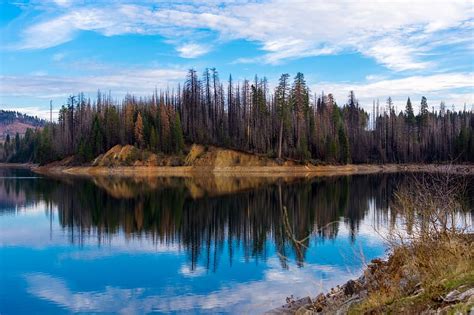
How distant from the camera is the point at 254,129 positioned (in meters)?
112

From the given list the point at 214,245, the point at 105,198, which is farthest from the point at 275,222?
the point at 105,198

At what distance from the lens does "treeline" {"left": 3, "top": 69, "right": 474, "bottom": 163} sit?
110312 mm

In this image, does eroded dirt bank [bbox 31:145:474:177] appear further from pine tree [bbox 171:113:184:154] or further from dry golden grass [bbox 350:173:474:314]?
dry golden grass [bbox 350:173:474:314]

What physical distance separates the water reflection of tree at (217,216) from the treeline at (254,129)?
51.8 metres

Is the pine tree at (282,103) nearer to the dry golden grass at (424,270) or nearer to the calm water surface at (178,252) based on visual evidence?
the calm water surface at (178,252)

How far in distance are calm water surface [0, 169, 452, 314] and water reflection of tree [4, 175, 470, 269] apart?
102 mm

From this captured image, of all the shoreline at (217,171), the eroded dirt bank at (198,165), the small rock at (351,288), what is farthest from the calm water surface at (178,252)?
the eroded dirt bank at (198,165)

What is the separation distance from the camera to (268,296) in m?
17.6

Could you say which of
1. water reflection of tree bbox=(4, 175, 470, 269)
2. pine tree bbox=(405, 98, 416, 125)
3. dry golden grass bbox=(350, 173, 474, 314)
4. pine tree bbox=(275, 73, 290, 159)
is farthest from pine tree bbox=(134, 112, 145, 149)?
dry golden grass bbox=(350, 173, 474, 314)

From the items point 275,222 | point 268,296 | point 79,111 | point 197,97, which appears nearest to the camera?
point 268,296

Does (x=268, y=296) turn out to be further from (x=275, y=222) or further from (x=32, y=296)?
(x=275, y=222)

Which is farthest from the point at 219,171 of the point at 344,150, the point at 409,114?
the point at 409,114

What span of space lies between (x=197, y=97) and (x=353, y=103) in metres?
50.6

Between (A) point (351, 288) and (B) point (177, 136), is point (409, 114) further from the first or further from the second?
(A) point (351, 288)
